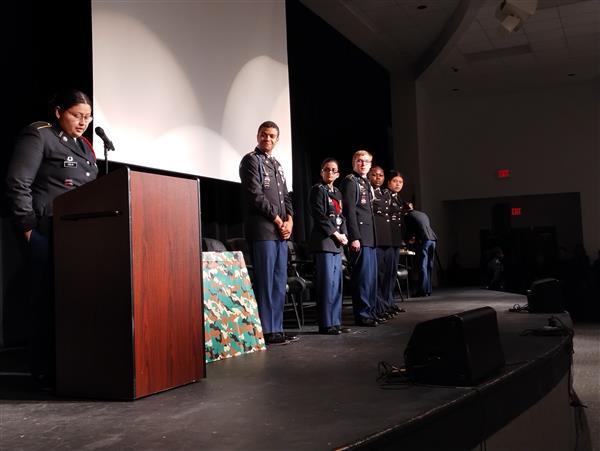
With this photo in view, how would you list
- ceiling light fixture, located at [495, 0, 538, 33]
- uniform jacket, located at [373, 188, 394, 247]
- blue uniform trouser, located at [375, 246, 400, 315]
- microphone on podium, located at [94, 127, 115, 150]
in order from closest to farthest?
1. microphone on podium, located at [94, 127, 115, 150]
2. uniform jacket, located at [373, 188, 394, 247]
3. blue uniform trouser, located at [375, 246, 400, 315]
4. ceiling light fixture, located at [495, 0, 538, 33]

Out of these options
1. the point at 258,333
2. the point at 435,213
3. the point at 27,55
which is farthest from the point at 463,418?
the point at 435,213

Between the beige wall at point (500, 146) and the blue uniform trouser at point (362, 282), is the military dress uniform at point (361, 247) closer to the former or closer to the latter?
the blue uniform trouser at point (362, 282)

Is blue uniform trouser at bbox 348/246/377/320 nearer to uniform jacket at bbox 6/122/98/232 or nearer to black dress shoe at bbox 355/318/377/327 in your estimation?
black dress shoe at bbox 355/318/377/327

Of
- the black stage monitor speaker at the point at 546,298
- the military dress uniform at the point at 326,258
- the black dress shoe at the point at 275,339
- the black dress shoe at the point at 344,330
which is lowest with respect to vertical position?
the black dress shoe at the point at 344,330

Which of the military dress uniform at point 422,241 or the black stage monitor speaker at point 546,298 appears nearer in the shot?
the black stage monitor speaker at point 546,298

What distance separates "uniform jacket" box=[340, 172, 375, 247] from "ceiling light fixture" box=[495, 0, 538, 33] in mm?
3012

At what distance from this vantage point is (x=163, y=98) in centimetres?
454

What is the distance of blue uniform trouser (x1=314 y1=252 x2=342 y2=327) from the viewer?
13.7 feet

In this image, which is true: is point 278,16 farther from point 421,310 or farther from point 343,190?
point 421,310

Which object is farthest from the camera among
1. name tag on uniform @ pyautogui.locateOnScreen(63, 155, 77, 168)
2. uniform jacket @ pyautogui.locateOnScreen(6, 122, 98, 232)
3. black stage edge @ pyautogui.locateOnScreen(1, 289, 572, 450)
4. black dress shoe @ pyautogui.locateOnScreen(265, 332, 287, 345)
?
black dress shoe @ pyautogui.locateOnScreen(265, 332, 287, 345)

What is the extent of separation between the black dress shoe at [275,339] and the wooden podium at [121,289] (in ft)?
4.18

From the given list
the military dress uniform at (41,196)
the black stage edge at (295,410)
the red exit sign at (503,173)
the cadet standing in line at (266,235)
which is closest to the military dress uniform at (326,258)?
the cadet standing in line at (266,235)

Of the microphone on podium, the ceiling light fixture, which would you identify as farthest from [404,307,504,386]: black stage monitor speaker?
the ceiling light fixture

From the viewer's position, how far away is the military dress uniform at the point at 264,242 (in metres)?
Result: 3.77
